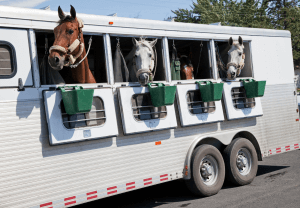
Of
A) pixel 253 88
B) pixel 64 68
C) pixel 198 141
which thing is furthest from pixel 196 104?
pixel 64 68

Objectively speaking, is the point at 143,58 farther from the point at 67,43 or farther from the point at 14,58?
the point at 14,58

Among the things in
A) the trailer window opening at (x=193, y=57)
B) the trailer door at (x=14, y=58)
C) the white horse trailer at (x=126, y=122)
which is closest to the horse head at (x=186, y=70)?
the trailer window opening at (x=193, y=57)

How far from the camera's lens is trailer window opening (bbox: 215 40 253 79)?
24.9 ft

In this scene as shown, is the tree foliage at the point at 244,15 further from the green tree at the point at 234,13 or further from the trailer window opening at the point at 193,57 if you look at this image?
the trailer window opening at the point at 193,57

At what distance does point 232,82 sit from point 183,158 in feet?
6.67

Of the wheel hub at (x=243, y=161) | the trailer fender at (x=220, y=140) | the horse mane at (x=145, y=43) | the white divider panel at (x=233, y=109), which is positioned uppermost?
the horse mane at (x=145, y=43)

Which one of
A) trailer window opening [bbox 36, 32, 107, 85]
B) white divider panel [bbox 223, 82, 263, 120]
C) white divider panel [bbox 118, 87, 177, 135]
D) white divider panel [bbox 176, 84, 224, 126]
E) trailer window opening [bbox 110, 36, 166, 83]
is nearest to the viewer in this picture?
trailer window opening [bbox 36, 32, 107, 85]

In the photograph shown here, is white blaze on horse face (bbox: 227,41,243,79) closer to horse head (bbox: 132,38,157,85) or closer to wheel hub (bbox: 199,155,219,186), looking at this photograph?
wheel hub (bbox: 199,155,219,186)

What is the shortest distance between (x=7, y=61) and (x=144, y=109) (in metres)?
2.30

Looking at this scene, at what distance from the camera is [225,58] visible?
7.69 meters

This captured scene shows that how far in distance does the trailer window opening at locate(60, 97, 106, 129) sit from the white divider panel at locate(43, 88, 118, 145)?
5 cm

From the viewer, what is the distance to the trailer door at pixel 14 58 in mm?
4664

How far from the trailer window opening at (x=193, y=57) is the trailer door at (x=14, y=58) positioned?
10.2 feet

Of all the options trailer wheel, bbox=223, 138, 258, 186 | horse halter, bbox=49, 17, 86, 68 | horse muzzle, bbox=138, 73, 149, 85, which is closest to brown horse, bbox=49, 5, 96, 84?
horse halter, bbox=49, 17, 86, 68
